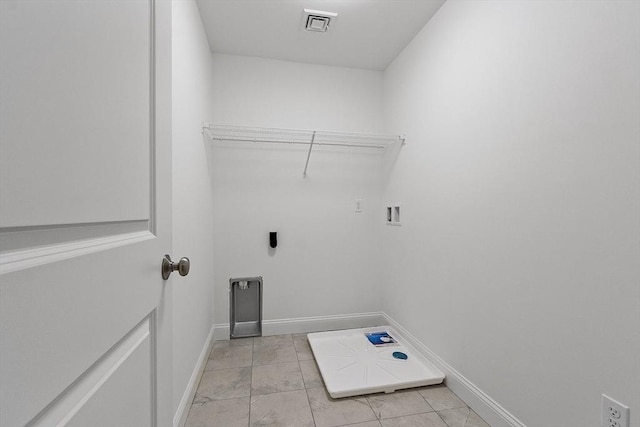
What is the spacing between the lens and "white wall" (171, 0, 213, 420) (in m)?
1.44

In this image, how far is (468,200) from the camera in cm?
166

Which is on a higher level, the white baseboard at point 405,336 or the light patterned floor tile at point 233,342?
the white baseboard at point 405,336

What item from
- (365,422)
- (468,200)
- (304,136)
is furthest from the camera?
(304,136)

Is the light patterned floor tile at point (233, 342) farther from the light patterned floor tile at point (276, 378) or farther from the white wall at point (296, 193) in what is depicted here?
the light patterned floor tile at point (276, 378)

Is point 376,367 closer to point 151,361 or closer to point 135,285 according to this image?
point 151,361

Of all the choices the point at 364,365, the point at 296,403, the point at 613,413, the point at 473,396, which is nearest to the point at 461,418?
the point at 473,396

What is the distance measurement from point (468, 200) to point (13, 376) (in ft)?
5.99

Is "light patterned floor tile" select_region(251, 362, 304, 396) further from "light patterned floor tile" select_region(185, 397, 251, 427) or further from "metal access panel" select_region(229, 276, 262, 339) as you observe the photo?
"metal access panel" select_region(229, 276, 262, 339)

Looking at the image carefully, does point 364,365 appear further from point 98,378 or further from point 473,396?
point 98,378

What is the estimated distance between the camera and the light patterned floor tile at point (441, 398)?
64.2 inches

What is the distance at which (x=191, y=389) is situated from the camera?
5.50ft

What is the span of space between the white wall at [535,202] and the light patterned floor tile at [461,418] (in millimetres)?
167

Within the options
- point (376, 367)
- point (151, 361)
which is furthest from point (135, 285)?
point (376, 367)

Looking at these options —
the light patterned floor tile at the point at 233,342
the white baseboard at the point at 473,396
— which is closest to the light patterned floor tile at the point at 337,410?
the white baseboard at the point at 473,396
